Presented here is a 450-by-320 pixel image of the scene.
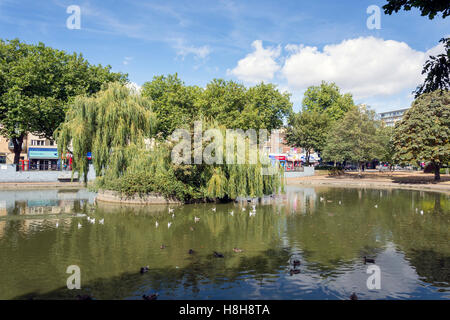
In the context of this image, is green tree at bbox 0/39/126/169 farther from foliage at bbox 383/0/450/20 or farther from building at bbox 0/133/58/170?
foliage at bbox 383/0/450/20

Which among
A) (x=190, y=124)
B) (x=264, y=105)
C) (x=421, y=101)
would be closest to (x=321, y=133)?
(x=264, y=105)

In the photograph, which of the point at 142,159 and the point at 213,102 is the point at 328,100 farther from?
the point at 142,159

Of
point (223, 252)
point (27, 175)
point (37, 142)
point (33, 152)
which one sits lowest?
point (223, 252)

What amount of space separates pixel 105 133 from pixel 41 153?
42175mm

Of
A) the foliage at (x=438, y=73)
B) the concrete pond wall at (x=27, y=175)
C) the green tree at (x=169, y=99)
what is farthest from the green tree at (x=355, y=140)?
the foliage at (x=438, y=73)

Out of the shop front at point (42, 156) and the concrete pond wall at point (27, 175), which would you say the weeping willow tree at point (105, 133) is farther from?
the shop front at point (42, 156)

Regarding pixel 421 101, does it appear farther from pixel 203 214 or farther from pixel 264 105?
pixel 203 214

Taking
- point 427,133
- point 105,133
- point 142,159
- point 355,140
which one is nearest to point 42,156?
point 105,133

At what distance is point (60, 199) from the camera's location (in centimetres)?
3338

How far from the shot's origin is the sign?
213 feet

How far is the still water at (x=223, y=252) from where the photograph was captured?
1109 cm

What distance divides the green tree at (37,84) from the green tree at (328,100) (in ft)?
169

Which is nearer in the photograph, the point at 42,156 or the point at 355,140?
the point at 355,140

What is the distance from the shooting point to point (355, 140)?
6225 cm
